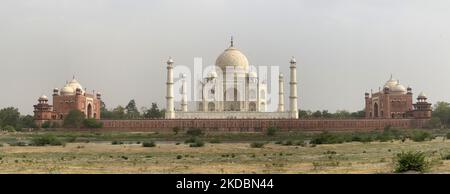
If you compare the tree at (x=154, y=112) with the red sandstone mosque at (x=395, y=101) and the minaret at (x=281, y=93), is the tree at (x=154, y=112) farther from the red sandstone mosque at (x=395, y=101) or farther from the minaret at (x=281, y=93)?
the red sandstone mosque at (x=395, y=101)

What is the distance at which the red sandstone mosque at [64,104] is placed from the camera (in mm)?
53656

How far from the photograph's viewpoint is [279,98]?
59750mm

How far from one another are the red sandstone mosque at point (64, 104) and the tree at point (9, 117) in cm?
287

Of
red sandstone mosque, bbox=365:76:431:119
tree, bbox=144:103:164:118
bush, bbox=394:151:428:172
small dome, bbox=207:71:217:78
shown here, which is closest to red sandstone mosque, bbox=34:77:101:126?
tree, bbox=144:103:164:118

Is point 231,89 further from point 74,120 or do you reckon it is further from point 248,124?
point 74,120

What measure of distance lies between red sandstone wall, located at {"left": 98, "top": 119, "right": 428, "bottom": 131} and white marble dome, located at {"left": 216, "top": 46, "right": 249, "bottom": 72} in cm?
1109

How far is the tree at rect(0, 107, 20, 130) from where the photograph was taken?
179ft

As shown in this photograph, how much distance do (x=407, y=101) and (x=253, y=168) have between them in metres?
48.2

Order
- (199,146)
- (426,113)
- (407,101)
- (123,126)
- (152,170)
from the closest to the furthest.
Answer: (152,170)
(199,146)
(123,126)
(426,113)
(407,101)

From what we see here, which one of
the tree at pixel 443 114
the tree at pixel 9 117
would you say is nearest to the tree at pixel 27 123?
the tree at pixel 9 117

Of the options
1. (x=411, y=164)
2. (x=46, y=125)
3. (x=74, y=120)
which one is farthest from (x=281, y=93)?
(x=411, y=164)
